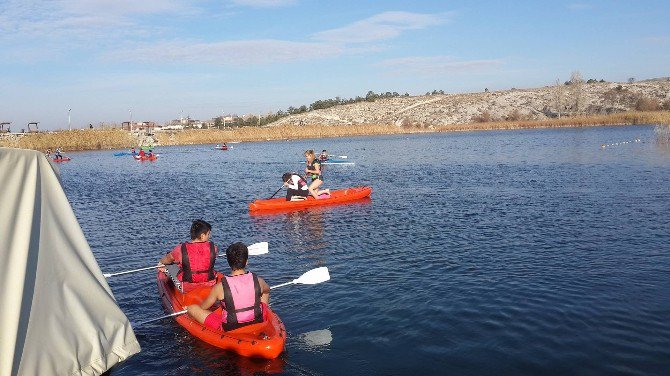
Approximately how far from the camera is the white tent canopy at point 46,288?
3354 millimetres

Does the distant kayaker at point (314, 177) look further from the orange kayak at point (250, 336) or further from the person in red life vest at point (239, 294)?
the person in red life vest at point (239, 294)

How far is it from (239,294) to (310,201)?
11.3m

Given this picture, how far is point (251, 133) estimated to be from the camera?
67.8m

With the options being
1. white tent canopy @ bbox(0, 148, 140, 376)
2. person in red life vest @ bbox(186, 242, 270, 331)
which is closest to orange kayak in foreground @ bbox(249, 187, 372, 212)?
person in red life vest @ bbox(186, 242, 270, 331)

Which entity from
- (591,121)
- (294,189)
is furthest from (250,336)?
(591,121)

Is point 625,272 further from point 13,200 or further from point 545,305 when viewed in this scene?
point 13,200

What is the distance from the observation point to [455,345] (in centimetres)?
729

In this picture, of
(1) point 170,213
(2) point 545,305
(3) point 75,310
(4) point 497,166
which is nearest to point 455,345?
(2) point 545,305

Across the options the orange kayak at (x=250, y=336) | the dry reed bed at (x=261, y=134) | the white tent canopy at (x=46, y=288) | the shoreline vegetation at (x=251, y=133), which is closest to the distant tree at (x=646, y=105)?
the shoreline vegetation at (x=251, y=133)

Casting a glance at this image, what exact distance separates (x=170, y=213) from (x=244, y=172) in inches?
519

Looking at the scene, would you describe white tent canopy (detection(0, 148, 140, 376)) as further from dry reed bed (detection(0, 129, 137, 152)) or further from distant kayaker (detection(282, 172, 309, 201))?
dry reed bed (detection(0, 129, 137, 152))

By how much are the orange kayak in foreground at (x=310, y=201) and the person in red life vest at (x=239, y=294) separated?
1042cm

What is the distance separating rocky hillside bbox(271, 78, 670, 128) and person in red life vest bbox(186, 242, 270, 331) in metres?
80.4

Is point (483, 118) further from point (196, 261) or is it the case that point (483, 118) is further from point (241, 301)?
→ point (241, 301)
